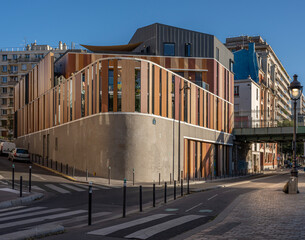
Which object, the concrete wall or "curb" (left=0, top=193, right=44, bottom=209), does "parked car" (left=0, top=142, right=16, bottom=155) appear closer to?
the concrete wall

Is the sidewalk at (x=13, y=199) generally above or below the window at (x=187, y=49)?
below

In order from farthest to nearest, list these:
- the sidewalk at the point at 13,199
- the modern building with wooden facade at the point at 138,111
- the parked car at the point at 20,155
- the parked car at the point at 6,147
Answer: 1. the parked car at the point at 6,147
2. the parked car at the point at 20,155
3. the modern building with wooden facade at the point at 138,111
4. the sidewalk at the point at 13,199

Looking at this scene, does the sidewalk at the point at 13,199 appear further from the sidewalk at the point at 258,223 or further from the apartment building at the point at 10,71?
the apartment building at the point at 10,71

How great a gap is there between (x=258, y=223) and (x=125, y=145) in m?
26.1

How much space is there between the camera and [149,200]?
61.2 feet

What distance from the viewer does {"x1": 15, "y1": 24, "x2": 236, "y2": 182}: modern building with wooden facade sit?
36.8 m

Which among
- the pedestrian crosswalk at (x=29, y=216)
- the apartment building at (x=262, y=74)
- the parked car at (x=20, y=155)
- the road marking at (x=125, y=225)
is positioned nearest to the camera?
the road marking at (x=125, y=225)

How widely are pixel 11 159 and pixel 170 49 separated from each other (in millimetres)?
26364

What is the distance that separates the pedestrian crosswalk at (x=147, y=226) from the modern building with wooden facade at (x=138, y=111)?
20.3 meters

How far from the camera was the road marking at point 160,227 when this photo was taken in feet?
30.9

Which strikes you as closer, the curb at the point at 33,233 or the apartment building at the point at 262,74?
the curb at the point at 33,233

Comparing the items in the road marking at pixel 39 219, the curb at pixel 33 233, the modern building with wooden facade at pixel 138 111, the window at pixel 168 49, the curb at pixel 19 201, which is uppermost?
the window at pixel 168 49

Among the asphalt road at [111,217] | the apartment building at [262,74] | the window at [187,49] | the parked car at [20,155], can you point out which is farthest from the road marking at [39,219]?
the apartment building at [262,74]

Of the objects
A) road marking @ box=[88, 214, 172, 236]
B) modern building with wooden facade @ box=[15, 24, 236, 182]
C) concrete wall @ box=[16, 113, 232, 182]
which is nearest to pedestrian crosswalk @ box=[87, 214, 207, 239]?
road marking @ box=[88, 214, 172, 236]
